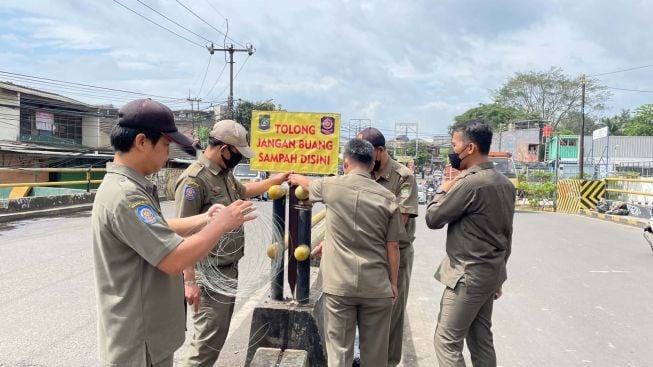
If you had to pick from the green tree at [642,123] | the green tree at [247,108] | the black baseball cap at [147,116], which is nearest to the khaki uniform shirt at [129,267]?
the black baseball cap at [147,116]

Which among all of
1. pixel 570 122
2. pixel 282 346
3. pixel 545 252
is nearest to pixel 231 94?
pixel 545 252

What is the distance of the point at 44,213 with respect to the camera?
42.0 feet

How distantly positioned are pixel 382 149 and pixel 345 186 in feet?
3.27

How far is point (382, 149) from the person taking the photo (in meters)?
3.75

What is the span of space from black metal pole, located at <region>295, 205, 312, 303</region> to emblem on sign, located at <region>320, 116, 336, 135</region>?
0.65 m

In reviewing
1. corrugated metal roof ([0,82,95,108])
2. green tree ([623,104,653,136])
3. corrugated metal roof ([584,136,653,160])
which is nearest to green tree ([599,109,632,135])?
green tree ([623,104,653,136])

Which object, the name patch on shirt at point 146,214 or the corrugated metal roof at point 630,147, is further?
the corrugated metal roof at point 630,147

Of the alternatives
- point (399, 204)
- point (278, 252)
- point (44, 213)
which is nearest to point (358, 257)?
point (278, 252)

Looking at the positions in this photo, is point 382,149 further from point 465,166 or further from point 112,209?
point 112,209

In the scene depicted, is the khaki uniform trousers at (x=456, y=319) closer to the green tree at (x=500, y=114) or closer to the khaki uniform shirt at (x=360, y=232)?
the khaki uniform shirt at (x=360, y=232)

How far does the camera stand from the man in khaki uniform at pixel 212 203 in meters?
2.94

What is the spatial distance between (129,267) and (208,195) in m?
1.24

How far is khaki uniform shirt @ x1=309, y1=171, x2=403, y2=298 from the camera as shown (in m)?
2.82

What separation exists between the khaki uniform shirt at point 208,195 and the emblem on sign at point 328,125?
826 millimetres
